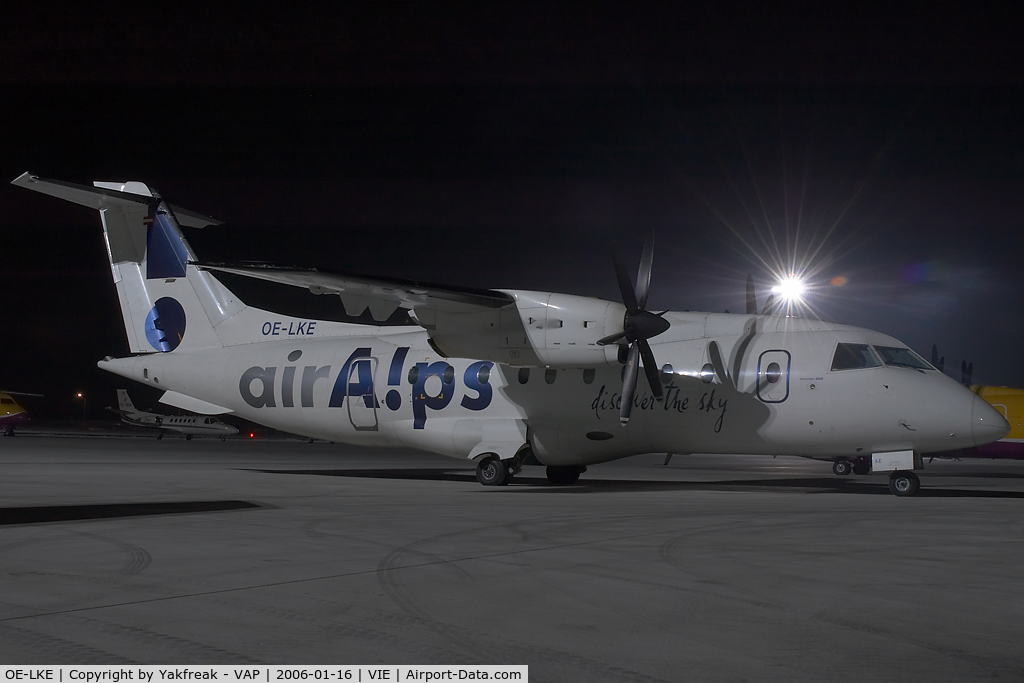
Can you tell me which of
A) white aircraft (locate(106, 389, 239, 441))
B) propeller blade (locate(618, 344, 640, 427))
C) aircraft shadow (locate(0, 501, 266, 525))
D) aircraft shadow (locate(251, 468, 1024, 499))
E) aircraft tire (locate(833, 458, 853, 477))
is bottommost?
aircraft shadow (locate(0, 501, 266, 525))

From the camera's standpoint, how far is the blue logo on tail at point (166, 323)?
2650cm

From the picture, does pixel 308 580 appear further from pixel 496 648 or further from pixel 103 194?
pixel 103 194

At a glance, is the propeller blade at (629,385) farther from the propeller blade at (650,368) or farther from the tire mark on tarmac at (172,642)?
Result: the tire mark on tarmac at (172,642)

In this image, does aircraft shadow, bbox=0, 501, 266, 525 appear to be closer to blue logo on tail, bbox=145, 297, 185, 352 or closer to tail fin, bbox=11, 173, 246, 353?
tail fin, bbox=11, 173, 246, 353

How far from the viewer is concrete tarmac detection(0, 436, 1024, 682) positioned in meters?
5.70

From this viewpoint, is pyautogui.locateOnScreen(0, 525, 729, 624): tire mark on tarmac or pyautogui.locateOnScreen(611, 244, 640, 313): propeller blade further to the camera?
pyautogui.locateOnScreen(611, 244, 640, 313): propeller blade

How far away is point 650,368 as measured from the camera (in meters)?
19.7

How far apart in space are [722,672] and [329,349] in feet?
67.2

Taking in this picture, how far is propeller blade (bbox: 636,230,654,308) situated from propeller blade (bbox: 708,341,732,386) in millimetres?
2155

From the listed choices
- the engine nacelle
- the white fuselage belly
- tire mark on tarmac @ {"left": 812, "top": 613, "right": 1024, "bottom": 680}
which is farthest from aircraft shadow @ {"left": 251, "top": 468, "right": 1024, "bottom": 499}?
tire mark on tarmac @ {"left": 812, "top": 613, "right": 1024, "bottom": 680}

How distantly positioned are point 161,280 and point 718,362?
16.9 meters

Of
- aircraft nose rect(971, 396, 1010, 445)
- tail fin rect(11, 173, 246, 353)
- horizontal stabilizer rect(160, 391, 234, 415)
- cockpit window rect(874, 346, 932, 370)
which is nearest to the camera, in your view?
aircraft nose rect(971, 396, 1010, 445)

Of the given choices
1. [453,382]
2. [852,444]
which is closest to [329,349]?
Result: [453,382]

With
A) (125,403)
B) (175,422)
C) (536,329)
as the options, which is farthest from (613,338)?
(125,403)
